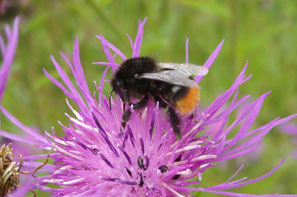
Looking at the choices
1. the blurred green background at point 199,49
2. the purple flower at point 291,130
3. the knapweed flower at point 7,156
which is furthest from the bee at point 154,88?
the purple flower at point 291,130

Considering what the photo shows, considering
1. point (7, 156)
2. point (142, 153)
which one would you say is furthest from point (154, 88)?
point (7, 156)

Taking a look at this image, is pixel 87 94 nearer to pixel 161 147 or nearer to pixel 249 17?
pixel 161 147

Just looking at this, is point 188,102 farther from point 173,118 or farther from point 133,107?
point 133,107

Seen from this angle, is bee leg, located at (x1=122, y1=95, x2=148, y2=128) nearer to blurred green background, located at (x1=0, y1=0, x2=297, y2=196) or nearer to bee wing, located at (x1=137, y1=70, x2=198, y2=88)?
bee wing, located at (x1=137, y1=70, x2=198, y2=88)

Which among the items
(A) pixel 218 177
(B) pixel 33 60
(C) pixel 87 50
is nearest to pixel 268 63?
(A) pixel 218 177

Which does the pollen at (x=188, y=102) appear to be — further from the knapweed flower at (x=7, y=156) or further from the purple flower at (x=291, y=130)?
the purple flower at (x=291, y=130)
